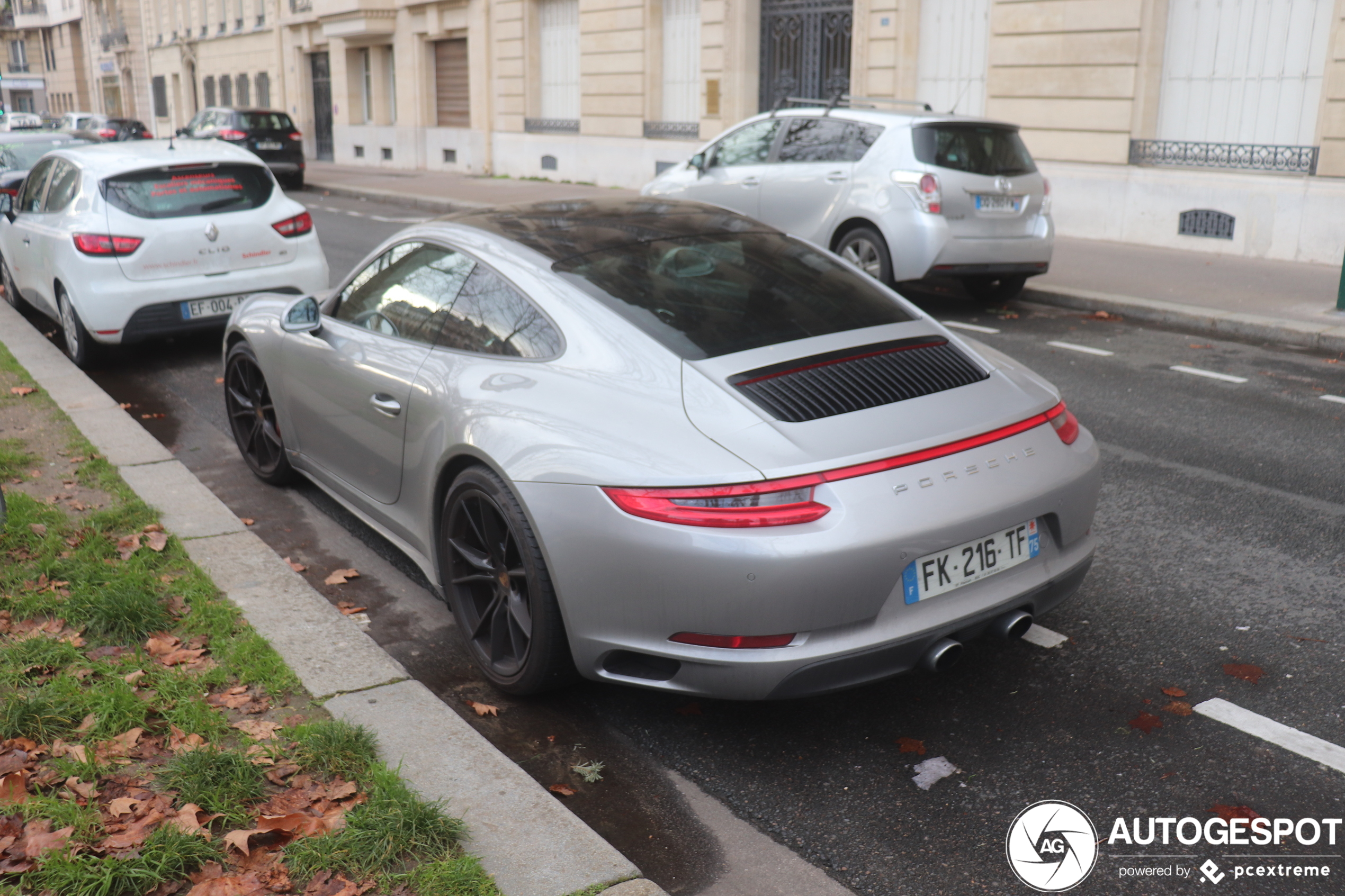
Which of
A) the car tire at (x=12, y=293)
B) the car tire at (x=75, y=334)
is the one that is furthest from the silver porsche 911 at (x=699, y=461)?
the car tire at (x=12, y=293)

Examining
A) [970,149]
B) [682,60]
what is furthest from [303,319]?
[682,60]

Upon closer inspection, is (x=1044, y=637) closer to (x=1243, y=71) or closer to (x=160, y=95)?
(x=1243, y=71)

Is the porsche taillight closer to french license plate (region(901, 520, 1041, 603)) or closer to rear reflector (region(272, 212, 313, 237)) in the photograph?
french license plate (region(901, 520, 1041, 603))

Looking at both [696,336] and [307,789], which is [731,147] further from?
[307,789]

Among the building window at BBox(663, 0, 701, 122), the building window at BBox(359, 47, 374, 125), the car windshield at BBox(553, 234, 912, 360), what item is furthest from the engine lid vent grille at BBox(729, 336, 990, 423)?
the building window at BBox(359, 47, 374, 125)

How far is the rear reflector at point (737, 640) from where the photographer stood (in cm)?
309

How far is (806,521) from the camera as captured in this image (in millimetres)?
3035

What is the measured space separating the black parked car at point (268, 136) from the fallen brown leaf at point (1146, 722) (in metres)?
25.3

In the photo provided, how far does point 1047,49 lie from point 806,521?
14869 mm

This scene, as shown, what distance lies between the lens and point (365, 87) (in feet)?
116

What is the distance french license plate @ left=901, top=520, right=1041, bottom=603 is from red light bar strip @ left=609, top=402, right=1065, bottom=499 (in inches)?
10.1

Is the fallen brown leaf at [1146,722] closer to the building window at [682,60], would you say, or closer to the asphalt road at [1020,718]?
the asphalt road at [1020,718]

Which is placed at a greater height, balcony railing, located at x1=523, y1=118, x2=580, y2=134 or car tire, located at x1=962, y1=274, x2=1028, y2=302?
balcony railing, located at x1=523, y1=118, x2=580, y2=134

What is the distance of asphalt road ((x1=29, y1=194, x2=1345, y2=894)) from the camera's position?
3016 mm
